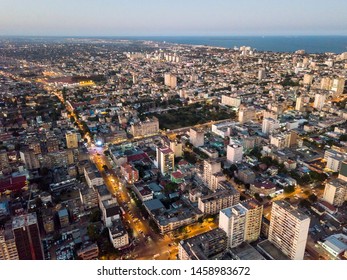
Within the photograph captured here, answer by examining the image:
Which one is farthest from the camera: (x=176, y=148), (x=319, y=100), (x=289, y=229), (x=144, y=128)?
(x=319, y=100)

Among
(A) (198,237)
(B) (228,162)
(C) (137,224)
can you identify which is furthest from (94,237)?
(B) (228,162)

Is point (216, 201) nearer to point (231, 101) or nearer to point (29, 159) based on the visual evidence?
point (29, 159)

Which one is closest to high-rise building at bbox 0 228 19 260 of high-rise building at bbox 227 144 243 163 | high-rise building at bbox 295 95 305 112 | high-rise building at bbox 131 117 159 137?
high-rise building at bbox 227 144 243 163

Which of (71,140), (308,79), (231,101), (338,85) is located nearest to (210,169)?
(71,140)

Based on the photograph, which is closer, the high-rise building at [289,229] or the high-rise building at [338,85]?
the high-rise building at [289,229]

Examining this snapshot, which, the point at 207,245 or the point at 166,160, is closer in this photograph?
the point at 207,245

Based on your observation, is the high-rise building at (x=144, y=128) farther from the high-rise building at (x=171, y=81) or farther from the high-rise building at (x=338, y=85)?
the high-rise building at (x=338, y=85)

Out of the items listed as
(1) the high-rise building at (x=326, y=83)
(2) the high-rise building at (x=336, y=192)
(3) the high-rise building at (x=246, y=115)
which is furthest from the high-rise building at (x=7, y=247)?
(1) the high-rise building at (x=326, y=83)
